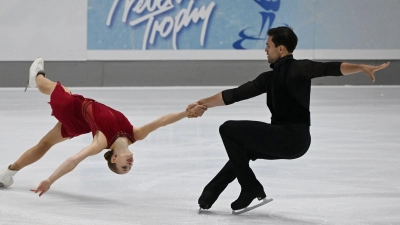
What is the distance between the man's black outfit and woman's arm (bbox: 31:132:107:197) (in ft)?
2.55

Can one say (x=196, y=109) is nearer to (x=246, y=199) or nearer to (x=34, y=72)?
(x=246, y=199)

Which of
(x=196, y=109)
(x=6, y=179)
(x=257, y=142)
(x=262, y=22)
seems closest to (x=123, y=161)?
(x=196, y=109)

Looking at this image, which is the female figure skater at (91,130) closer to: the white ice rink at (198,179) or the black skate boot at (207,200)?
the white ice rink at (198,179)

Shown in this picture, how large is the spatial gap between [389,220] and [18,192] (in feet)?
7.23

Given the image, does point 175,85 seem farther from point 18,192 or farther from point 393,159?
point 18,192

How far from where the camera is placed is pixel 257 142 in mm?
3588

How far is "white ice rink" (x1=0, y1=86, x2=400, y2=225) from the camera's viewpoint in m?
3.72

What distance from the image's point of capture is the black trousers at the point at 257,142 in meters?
3.57

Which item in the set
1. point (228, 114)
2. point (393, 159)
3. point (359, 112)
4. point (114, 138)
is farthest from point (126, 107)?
point (114, 138)

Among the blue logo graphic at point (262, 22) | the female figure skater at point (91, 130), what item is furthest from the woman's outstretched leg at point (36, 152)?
the blue logo graphic at point (262, 22)

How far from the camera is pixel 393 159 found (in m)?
5.47

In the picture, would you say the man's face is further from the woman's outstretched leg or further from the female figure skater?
the woman's outstretched leg

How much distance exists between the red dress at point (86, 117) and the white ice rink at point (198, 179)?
0.37 meters

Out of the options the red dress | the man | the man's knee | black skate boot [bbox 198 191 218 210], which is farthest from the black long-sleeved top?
the red dress
